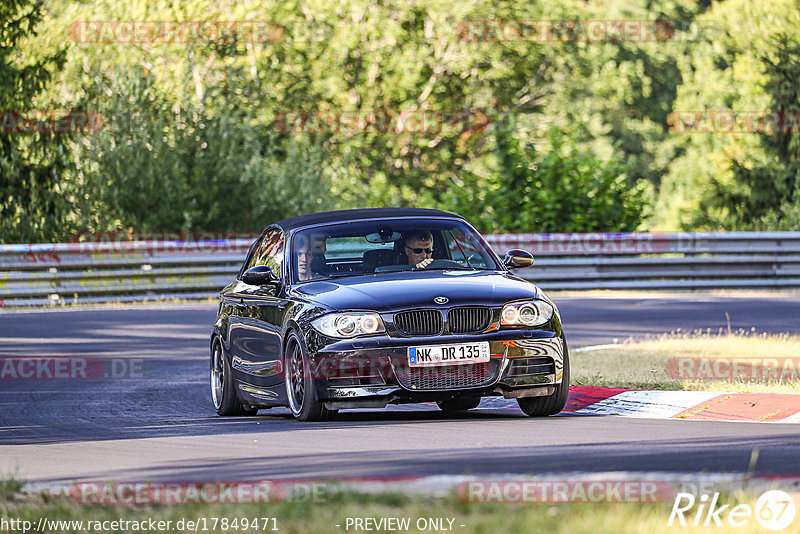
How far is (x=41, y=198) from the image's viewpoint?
30.3 m

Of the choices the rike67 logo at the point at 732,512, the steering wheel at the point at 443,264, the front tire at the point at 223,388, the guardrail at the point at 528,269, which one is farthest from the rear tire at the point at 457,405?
the guardrail at the point at 528,269

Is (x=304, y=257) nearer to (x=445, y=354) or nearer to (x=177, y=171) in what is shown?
(x=445, y=354)

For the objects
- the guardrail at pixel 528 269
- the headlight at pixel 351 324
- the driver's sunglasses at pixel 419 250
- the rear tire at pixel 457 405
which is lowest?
the guardrail at pixel 528 269

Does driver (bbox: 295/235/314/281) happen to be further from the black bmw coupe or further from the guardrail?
the guardrail

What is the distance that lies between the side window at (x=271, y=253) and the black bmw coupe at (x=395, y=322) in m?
0.03

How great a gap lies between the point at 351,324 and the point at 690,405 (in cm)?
271

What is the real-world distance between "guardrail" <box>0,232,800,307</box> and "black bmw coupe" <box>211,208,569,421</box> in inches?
525

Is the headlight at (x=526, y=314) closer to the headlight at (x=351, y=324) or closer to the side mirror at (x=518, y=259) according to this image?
the headlight at (x=351, y=324)

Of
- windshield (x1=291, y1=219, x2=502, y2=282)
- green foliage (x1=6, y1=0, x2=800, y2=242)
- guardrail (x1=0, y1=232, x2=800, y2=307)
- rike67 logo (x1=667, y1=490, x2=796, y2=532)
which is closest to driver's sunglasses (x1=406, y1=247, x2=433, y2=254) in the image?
windshield (x1=291, y1=219, x2=502, y2=282)

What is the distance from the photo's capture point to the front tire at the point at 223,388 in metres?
12.0

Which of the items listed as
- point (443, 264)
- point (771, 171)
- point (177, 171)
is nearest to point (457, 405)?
point (443, 264)

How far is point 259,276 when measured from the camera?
11.2 metres

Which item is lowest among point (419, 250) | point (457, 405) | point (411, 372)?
point (457, 405)

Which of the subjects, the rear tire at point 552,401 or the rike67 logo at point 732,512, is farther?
the rear tire at point 552,401
